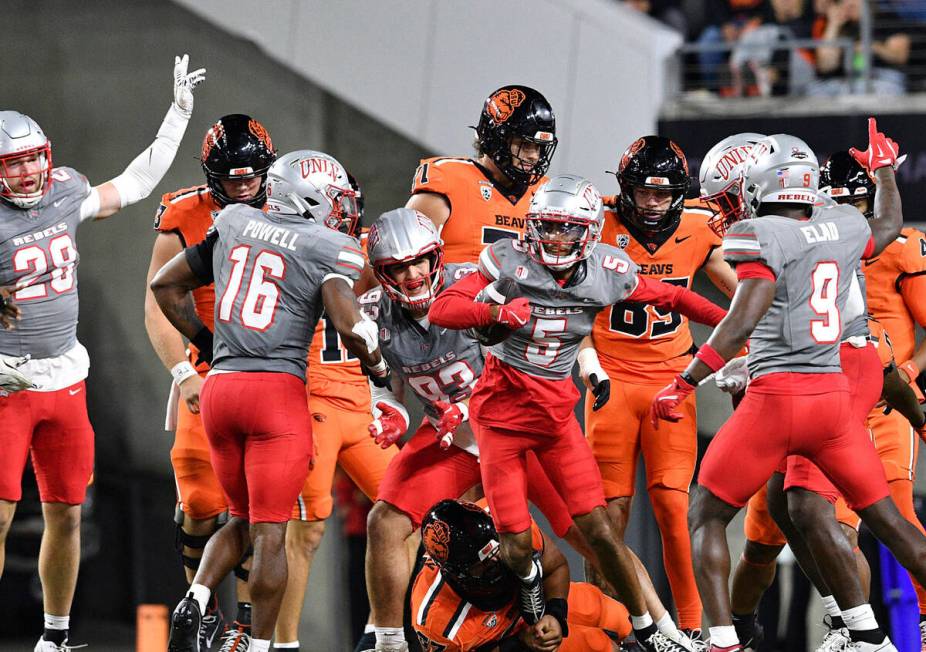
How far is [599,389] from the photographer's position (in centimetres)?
478

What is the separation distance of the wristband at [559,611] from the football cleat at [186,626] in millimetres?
1223

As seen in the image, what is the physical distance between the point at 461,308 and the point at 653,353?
3.64 ft

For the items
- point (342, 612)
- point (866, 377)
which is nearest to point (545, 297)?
point (866, 377)

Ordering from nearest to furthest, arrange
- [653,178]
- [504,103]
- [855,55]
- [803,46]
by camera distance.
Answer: [653,178] < [504,103] < [803,46] < [855,55]

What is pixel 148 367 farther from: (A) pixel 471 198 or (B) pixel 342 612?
(A) pixel 471 198

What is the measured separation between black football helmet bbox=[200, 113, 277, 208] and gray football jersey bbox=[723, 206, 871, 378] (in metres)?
1.83

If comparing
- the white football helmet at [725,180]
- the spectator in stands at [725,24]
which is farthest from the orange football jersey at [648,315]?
the spectator in stands at [725,24]

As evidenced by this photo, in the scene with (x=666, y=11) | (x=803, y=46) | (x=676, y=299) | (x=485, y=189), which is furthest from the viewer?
(x=666, y=11)

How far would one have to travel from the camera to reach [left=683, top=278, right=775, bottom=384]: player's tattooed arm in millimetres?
4227

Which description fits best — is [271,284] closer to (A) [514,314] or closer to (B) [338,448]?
(A) [514,314]

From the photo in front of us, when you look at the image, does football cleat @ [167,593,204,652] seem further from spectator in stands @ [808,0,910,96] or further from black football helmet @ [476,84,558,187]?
spectator in stands @ [808,0,910,96]

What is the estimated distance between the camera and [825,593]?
5.38 m

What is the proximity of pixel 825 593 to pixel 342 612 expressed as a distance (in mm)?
3287

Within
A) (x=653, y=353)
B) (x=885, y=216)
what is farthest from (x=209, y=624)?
(x=885, y=216)
